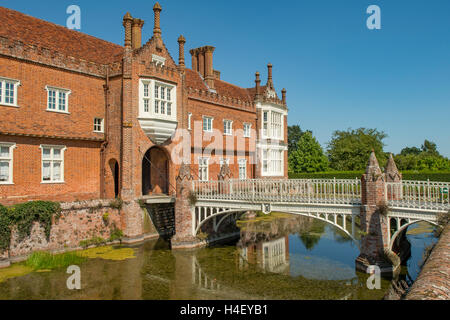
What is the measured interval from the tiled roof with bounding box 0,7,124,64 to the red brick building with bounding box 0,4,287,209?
79 mm

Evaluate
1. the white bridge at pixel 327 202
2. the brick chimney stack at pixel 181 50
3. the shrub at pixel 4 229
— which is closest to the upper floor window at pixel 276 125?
the brick chimney stack at pixel 181 50

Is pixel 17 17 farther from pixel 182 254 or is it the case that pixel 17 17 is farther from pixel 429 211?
pixel 429 211

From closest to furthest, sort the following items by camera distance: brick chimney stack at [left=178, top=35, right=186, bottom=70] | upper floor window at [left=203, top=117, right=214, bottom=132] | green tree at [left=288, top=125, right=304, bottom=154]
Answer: brick chimney stack at [left=178, top=35, right=186, bottom=70], upper floor window at [left=203, top=117, right=214, bottom=132], green tree at [left=288, top=125, right=304, bottom=154]

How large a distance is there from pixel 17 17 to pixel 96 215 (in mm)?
12866

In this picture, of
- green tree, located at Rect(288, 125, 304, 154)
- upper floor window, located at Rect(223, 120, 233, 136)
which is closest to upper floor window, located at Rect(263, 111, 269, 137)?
upper floor window, located at Rect(223, 120, 233, 136)

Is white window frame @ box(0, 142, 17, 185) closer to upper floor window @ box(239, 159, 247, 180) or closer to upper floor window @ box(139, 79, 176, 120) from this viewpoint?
upper floor window @ box(139, 79, 176, 120)

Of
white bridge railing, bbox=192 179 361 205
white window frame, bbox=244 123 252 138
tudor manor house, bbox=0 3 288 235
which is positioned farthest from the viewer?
white window frame, bbox=244 123 252 138

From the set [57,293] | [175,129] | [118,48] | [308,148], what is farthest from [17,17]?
[308,148]

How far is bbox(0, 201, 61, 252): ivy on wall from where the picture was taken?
14.7 meters

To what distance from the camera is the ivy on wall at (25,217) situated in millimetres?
14711

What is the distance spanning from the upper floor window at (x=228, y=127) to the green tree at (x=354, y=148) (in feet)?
93.3

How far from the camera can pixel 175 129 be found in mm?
23234

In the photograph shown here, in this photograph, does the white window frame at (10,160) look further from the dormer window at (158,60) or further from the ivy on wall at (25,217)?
the dormer window at (158,60)

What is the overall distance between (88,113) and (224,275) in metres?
13.5
